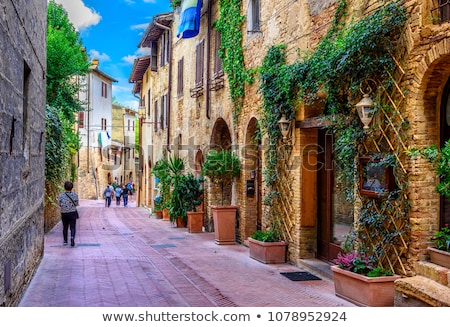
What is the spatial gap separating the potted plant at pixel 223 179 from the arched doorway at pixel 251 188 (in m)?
0.27

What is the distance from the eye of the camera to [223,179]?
1284 centimetres

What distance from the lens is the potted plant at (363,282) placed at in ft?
20.0

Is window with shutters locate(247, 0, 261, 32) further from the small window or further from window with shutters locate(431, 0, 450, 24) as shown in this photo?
→ window with shutters locate(431, 0, 450, 24)

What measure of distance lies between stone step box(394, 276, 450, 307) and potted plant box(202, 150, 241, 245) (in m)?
6.59

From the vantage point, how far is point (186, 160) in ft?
58.5

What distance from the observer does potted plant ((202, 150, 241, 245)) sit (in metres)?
12.1

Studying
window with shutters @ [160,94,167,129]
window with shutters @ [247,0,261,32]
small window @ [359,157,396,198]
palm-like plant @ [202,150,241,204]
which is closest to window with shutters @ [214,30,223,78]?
window with shutters @ [247,0,261,32]

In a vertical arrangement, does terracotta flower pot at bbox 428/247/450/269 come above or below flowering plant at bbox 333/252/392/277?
above

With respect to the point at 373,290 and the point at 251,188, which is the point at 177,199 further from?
the point at 373,290

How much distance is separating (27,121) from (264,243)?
4.40 meters

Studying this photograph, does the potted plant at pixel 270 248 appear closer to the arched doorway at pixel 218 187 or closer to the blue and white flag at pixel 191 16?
the arched doorway at pixel 218 187

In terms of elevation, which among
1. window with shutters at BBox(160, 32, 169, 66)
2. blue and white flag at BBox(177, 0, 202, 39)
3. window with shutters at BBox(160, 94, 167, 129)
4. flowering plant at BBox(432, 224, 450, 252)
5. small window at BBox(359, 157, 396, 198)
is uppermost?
window with shutters at BBox(160, 32, 169, 66)

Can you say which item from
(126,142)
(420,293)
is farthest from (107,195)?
(420,293)

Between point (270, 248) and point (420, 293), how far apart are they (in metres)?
4.24
